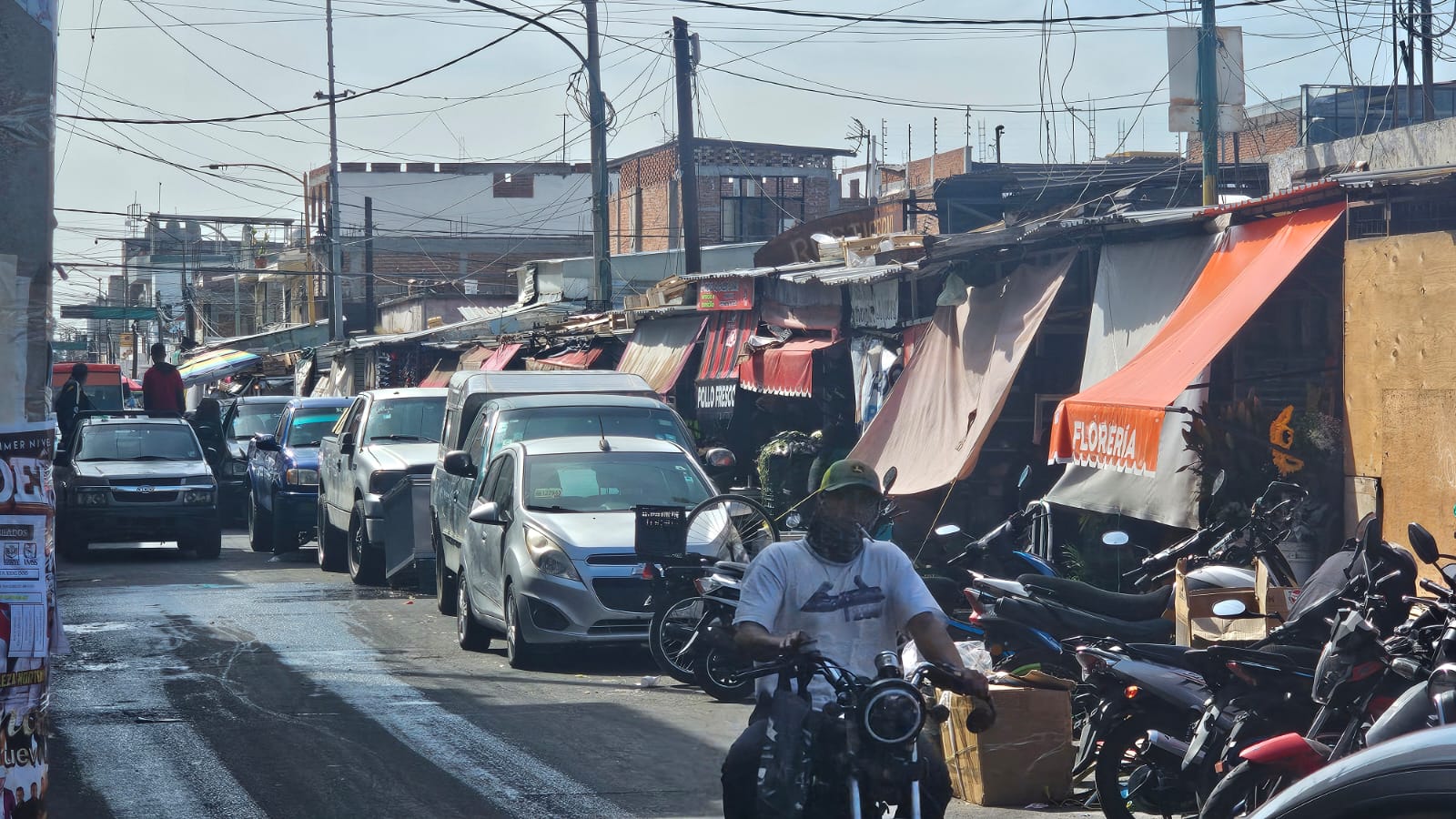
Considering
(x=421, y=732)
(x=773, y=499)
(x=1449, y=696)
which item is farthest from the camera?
(x=773, y=499)

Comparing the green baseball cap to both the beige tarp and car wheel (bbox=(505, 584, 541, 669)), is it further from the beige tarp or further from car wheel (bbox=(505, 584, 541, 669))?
the beige tarp

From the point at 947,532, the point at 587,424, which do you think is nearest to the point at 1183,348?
the point at 947,532

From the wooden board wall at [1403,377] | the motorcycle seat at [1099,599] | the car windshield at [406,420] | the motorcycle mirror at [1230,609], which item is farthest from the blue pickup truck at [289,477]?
the motorcycle mirror at [1230,609]

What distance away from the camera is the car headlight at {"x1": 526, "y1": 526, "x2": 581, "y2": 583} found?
418 inches

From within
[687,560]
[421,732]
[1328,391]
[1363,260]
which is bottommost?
[421,732]

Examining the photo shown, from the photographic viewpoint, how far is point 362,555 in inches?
635

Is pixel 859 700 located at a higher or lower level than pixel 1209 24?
lower

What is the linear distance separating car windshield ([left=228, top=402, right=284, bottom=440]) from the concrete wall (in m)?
16.3

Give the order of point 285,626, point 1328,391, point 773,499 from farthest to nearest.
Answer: point 773,499, point 285,626, point 1328,391

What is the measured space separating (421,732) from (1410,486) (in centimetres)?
643

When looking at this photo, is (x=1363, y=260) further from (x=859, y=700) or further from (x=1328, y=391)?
Result: (x=859, y=700)

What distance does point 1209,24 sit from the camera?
16.7 m

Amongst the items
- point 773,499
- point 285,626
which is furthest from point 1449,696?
point 773,499

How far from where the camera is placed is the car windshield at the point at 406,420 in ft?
56.0
